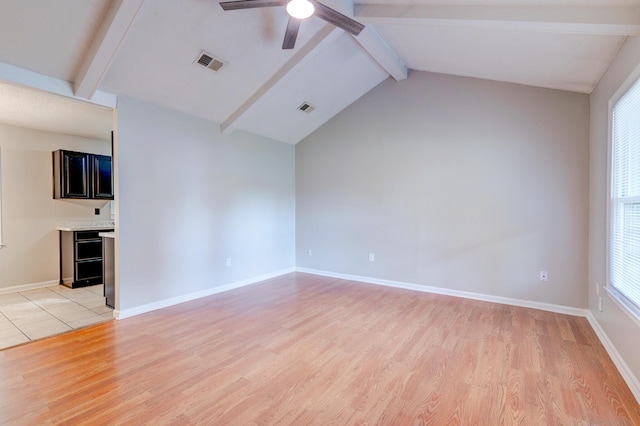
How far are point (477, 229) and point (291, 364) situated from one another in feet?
9.65

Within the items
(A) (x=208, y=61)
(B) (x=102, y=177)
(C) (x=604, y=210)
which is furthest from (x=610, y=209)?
(B) (x=102, y=177)

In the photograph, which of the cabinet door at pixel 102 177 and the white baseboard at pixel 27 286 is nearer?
the white baseboard at pixel 27 286

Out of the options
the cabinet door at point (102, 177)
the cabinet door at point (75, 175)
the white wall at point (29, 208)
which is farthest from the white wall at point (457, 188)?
the white wall at point (29, 208)

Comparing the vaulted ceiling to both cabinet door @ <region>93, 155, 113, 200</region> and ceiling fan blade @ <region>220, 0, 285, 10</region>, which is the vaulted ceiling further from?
cabinet door @ <region>93, 155, 113, 200</region>

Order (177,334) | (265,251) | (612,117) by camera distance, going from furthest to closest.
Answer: (265,251), (177,334), (612,117)

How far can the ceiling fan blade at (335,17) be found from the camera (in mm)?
2242

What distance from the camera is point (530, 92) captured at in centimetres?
355

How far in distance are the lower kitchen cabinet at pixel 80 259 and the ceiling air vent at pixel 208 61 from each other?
11.1 feet

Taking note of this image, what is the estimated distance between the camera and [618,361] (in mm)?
2270

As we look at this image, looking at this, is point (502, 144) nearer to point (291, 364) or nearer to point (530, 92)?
point (530, 92)

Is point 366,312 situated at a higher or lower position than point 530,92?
lower

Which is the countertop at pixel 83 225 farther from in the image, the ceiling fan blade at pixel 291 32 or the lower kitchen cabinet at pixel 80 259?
the ceiling fan blade at pixel 291 32

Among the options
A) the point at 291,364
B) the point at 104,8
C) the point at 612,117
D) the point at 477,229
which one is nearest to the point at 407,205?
the point at 477,229

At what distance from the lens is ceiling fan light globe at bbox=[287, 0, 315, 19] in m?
2.11
